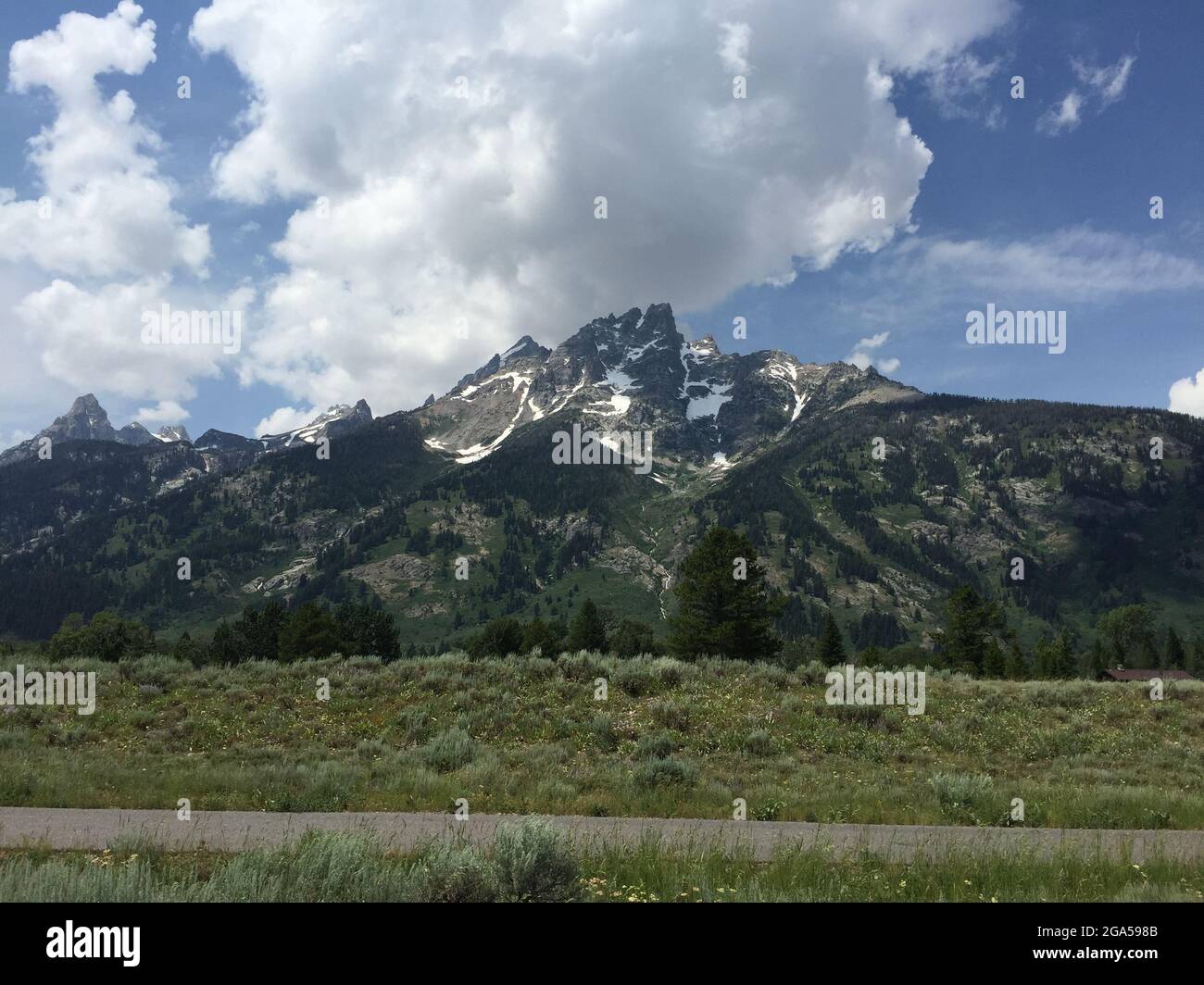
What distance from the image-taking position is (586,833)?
9844 mm

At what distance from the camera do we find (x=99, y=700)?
20.0 m

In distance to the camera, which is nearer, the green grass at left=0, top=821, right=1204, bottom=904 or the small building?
the green grass at left=0, top=821, right=1204, bottom=904

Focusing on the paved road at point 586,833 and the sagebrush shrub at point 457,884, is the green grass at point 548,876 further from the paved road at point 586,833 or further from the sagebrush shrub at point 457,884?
the paved road at point 586,833

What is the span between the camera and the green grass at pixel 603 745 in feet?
41.7

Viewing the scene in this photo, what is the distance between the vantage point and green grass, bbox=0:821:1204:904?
638 centimetres

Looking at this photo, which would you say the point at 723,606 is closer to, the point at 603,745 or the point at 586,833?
the point at 603,745

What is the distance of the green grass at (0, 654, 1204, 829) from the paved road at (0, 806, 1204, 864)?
890 mm

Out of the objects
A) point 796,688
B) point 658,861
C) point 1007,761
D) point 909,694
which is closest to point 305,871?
point 658,861

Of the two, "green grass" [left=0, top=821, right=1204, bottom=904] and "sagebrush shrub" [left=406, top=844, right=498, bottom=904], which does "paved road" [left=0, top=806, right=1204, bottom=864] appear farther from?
"sagebrush shrub" [left=406, top=844, right=498, bottom=904]

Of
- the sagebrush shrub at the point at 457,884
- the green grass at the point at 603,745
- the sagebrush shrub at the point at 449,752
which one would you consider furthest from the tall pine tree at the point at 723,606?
the sagebrush shrub at the point at 457,884

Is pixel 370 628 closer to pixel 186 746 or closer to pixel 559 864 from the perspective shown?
pixel 186 746

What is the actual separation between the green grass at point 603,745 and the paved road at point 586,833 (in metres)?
0.89

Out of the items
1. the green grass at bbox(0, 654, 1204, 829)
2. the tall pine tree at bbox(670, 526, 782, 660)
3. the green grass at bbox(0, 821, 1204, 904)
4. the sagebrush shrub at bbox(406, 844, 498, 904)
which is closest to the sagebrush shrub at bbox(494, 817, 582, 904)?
the green grass at bbox(0, 821, 1204, 904)

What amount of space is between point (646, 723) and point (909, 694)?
33.7 feet
